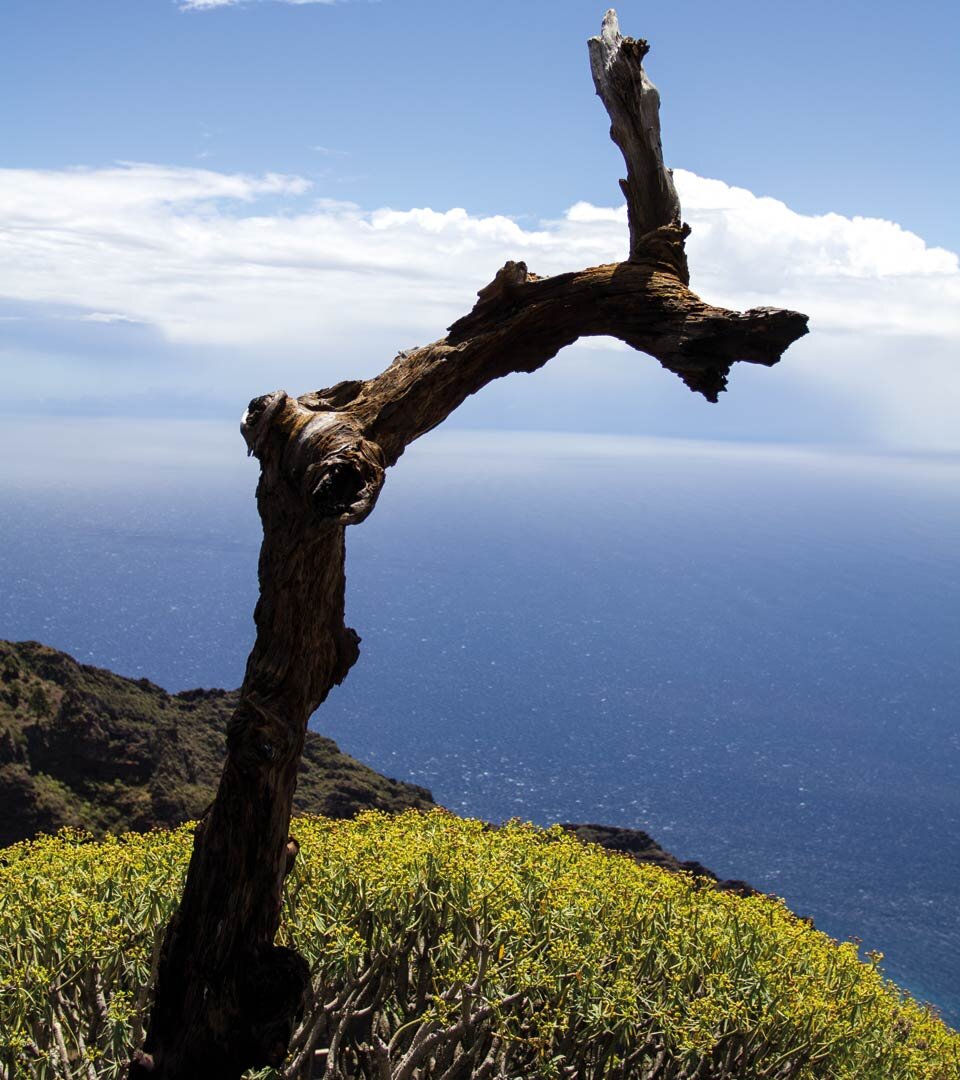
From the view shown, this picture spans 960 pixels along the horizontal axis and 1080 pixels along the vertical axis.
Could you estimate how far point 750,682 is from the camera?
132250mm

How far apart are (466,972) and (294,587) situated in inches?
233

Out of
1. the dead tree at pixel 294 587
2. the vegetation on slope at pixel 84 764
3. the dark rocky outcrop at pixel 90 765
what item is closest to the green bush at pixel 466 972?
the dead tree at pixel 294 587

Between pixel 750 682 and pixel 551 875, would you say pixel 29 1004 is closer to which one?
pixel 551 875

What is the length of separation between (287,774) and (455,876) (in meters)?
5.54

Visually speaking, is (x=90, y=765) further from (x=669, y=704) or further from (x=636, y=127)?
(x=669, y=704)

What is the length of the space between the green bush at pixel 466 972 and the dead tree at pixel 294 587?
11.8 ft

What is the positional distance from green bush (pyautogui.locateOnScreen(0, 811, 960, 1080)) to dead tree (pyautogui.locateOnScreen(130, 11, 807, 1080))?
3594 millimetres

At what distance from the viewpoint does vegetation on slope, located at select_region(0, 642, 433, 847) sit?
25.8 metres

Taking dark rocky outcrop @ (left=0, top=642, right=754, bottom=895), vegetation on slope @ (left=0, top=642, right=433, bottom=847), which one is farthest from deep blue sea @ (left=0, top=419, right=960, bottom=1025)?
vegetation on slope @ (left=0, top=642, right=433, bottom=847)

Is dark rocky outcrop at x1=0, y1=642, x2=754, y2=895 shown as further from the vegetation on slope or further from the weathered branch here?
the weathered branch

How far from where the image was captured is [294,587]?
673cm

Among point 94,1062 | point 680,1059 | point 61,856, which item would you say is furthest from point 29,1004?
point 680,1059

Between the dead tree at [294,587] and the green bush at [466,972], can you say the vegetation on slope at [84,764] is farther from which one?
the dead tree at [294,587]

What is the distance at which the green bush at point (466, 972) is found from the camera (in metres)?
10.8
